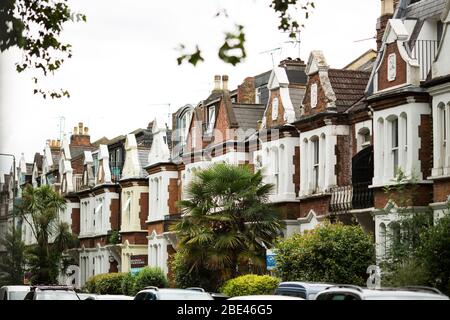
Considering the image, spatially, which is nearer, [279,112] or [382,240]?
[382,240]

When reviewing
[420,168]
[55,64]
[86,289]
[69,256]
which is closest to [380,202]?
[420,168]

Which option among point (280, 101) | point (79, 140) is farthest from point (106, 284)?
point (79, 140)

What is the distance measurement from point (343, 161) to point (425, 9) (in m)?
7.02

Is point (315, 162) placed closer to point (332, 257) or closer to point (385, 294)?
point (332, 257)

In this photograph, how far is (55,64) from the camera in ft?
62.0

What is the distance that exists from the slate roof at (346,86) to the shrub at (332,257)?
257 inches

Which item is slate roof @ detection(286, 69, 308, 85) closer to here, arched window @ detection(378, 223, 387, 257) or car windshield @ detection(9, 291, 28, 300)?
arched window @ detection(378, 223, 387, 257)

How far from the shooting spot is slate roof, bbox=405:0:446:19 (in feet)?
114

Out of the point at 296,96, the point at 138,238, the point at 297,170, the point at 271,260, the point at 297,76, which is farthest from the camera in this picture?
the point at 138,238

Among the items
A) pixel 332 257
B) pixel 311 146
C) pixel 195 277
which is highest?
pixel 311 146

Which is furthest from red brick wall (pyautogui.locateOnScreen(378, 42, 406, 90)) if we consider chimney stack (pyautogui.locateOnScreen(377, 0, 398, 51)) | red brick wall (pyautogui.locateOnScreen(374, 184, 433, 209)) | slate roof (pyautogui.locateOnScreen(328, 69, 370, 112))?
chimney stack (pyautogui.locateOnScreen(377, 0, 398, 51))

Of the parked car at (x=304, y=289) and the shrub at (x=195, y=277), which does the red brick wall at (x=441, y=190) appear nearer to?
the parked car at (x=304, y=289)

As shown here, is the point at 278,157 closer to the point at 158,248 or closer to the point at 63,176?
the point at 158,248

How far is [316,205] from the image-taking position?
40594 mm
